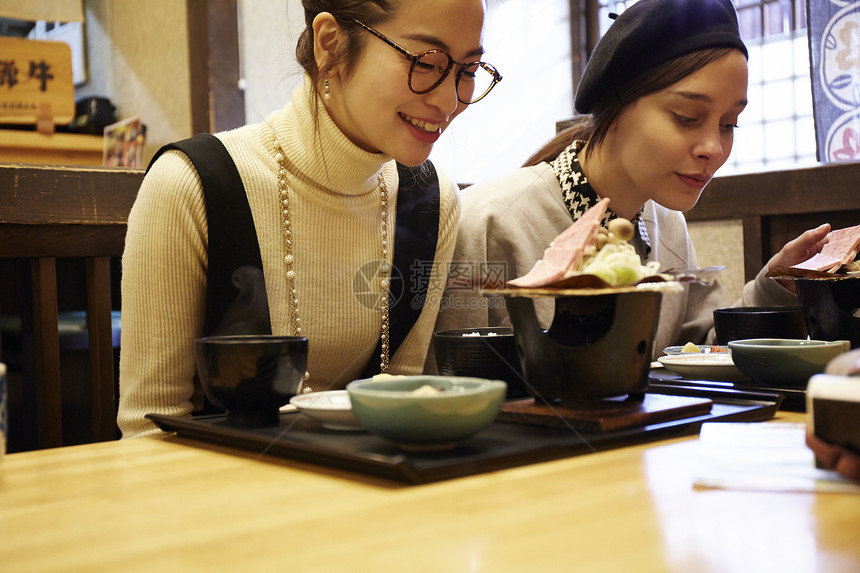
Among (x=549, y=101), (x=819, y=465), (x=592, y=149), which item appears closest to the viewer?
(x=819, y=465)

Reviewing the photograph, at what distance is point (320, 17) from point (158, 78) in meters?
2.93

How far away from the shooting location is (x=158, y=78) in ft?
13.1

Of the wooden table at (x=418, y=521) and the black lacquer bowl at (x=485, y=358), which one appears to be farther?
the black lacquer bowl at (x=485, y=358)

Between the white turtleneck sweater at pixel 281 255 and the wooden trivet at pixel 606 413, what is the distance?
1.89 feet

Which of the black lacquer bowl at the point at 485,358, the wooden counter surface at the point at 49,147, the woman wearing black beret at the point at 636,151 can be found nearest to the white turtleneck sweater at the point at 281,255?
the woman wearing black beret at the point at 636,151

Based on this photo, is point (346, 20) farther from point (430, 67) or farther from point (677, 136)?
point (677, 136)

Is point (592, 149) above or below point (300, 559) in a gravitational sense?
above

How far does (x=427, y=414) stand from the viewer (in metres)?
0.72

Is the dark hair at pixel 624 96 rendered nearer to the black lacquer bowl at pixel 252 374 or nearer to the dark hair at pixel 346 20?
the dark hair at pixel 346 20

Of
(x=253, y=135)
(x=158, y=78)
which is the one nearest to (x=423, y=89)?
(x=253, y=135)

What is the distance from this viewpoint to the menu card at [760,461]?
2.16 ft

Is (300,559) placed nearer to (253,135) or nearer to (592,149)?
(253,135)

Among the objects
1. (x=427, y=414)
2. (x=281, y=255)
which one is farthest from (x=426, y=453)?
(x=281, y=255)

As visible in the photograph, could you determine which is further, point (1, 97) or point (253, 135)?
point (1, 97)
